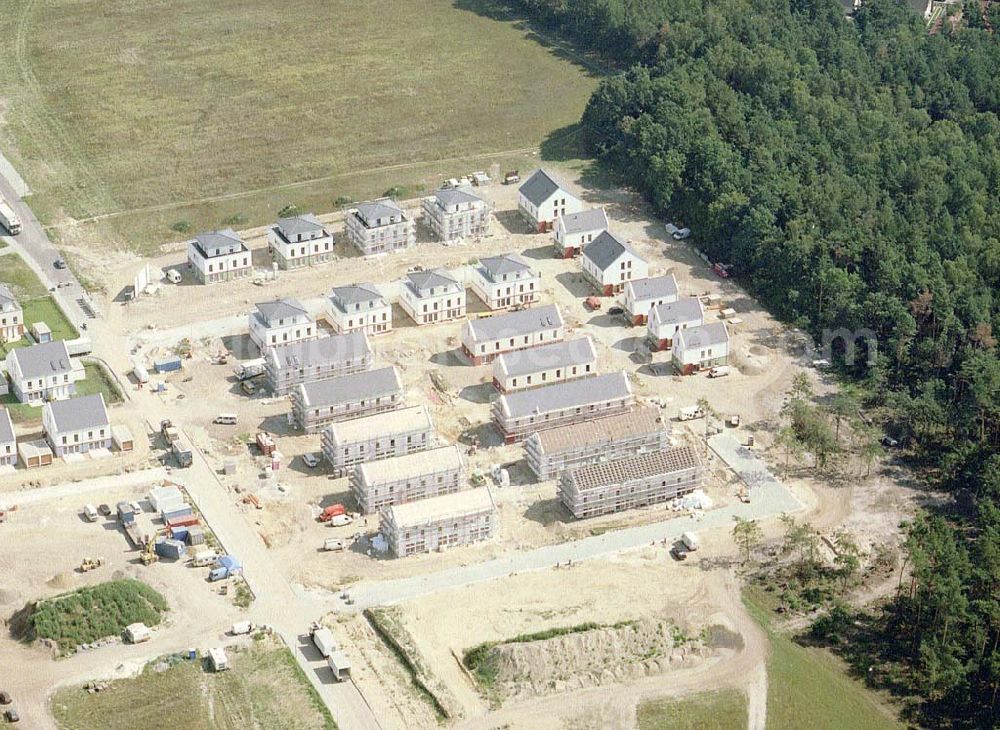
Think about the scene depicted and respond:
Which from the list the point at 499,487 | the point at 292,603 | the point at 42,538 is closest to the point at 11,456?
the point at 42,538

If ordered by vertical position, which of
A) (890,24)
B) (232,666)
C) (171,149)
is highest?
(890,24)

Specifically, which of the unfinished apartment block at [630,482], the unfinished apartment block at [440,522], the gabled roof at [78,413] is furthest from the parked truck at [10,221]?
the unfinished apartment block at [630,482]

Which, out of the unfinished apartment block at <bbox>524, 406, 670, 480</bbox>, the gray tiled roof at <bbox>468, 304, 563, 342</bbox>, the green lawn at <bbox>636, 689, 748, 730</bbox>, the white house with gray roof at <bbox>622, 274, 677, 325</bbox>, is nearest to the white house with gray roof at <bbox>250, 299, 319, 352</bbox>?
the gray tiled roof at <bbox>468, 304, 563, 342</bbox>

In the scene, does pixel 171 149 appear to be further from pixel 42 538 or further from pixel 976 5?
pixel 976 5

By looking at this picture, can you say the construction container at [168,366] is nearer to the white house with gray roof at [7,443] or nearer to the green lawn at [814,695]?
the white house with gray roof at [7,443]

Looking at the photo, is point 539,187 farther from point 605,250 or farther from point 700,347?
point 700,347

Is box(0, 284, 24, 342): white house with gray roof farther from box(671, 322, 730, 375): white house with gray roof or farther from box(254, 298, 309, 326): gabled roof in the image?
box(671, 322, 730, 375): white house with gray roof
